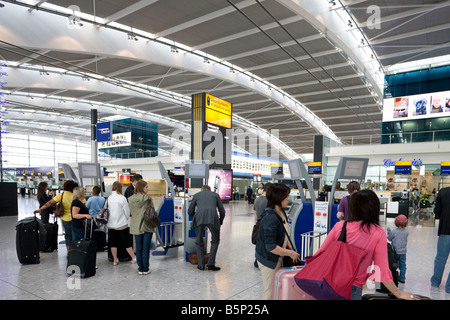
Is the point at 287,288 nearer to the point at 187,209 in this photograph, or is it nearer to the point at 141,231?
the point at 141,231

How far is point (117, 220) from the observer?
5020 millimetres

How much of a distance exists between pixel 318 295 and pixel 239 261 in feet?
12.7

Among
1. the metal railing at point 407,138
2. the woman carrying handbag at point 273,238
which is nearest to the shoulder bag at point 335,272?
the woman carrying handbag at point 273,238

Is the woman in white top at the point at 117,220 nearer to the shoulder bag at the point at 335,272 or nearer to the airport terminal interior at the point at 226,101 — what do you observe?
the airport terminal interior at the point at 226,101

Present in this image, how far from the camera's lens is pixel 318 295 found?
1877 millimetres

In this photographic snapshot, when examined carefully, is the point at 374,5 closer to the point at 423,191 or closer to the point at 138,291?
the point at 138,291

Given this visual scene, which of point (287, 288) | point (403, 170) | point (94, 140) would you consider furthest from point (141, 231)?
point (403, 170)

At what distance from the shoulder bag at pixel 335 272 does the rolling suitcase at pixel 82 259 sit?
143 inches

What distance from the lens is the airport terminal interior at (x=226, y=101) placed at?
15.6ft

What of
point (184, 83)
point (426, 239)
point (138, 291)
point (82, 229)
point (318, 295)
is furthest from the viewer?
point (184, 83)

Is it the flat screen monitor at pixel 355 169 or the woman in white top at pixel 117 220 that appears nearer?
the flat screen monitor at pixel 355 169

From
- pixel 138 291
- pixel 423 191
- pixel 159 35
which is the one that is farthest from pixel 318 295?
pixel 423 191
